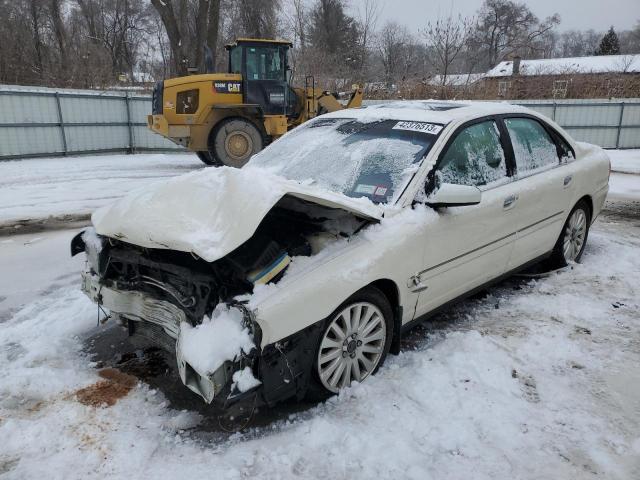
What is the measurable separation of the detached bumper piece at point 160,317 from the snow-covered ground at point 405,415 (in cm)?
37

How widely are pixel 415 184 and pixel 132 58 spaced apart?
5310cm

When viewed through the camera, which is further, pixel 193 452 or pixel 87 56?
pixel 87 56

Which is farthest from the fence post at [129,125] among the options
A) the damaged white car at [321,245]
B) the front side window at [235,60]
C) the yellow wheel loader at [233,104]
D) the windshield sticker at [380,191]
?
the windshield sticker at [380,191]

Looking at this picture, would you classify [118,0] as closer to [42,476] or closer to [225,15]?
[225,15]

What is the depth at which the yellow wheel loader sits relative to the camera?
12.1m

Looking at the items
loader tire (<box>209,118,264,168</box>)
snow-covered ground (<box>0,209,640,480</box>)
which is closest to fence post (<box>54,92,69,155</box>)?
loader tire (<box>209,118,264,168</box>)

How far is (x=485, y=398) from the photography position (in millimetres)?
2959

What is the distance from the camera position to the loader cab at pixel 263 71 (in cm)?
1209

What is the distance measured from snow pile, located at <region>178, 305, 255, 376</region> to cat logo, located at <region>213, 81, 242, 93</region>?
10.5 metres

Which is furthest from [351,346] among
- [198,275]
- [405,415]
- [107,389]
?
[107,389]

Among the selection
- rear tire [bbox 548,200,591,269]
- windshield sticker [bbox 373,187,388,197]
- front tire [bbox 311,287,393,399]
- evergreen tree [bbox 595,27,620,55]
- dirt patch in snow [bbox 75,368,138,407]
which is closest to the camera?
front tire [bbox 311,287,393,399]

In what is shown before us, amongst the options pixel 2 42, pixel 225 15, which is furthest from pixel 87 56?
pixel 225 15

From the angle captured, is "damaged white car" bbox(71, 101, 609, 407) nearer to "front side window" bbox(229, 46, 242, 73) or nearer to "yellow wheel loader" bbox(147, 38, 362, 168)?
"yellow wheel loader" bbox(147, 38, 362, 168)

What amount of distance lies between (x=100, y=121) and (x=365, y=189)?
14038 millimetres
